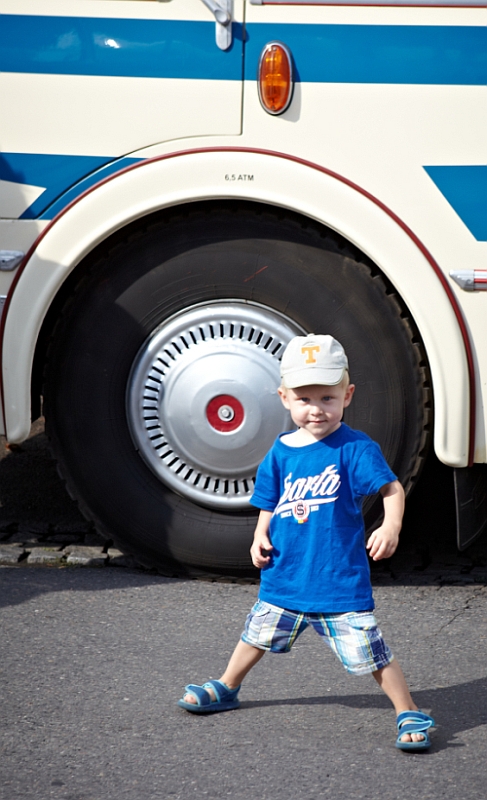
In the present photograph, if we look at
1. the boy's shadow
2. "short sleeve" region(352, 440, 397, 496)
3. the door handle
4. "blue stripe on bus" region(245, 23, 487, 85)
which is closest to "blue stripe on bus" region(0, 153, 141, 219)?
the door handle

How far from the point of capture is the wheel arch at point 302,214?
3.24m

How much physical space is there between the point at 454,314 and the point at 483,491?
60 centimetres

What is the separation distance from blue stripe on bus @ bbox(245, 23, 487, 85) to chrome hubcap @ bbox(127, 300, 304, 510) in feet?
2.52

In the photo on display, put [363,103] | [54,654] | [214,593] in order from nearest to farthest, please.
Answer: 1. [54,654]
2. [363,103]
3. [214,593]

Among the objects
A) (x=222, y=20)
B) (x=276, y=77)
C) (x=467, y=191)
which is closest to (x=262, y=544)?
(x=467, y=191)

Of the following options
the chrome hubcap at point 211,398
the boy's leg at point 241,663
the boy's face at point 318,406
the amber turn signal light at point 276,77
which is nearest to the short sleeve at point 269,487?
the boy's face at point 318,406

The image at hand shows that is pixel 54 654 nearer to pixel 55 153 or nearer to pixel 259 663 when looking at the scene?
pixel 259 663

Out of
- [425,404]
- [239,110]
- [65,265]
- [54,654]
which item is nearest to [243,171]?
[239,110]

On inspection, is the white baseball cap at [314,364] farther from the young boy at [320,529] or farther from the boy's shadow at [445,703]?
the boy's shadow at [445,703]

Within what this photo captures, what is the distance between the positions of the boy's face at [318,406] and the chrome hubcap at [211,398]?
0.81m

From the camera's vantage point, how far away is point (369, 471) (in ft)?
8.30

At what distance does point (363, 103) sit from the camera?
3.23 metres

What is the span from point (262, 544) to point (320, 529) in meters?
0.14

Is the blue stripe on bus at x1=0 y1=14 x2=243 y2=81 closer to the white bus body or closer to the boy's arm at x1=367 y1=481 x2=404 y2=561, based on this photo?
the white bus body
